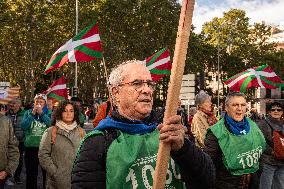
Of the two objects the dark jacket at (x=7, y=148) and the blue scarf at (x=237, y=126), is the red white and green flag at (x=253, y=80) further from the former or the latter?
the dark jacket at (x=7, y=148)

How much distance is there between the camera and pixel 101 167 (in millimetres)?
2170

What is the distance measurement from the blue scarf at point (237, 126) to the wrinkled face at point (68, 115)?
1886mm

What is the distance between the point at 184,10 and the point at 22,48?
35.5 m

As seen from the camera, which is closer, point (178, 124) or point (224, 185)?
point (178, 124)

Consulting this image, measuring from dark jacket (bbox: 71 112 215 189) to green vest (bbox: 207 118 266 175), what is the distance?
2.13 metres

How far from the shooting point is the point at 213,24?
56406 mm

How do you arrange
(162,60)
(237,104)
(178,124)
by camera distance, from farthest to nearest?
1. (162,60)
2. (237,104)
3. (178,124)

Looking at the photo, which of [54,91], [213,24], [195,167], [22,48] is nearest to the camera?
[195,167]

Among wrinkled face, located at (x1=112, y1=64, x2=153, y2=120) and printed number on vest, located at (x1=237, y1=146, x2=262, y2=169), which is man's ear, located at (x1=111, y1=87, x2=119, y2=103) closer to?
wrinkled face, located at (x1=112, y1=64, x2=153, y2=120)

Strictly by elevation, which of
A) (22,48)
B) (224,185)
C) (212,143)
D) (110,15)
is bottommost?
(224,185)

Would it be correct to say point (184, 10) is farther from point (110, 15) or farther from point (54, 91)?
point (110, 15)

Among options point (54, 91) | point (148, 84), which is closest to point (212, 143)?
point (148, 84)

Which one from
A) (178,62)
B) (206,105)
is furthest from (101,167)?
(206,105)

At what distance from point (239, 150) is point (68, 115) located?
2.10 metres
